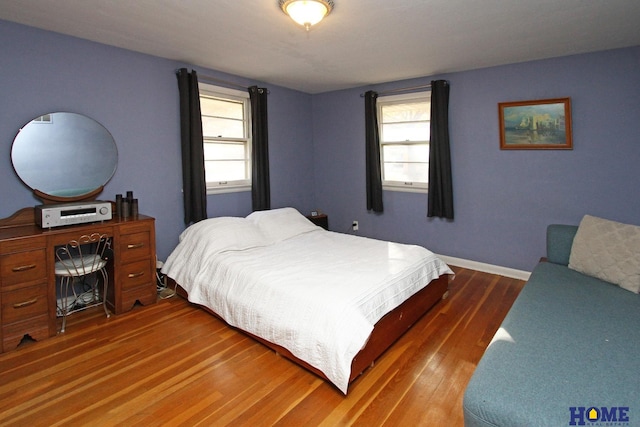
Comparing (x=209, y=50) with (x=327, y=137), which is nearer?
(x=209, y=50)

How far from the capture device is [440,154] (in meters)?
4.08

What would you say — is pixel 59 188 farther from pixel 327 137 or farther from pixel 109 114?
pixel 327 137

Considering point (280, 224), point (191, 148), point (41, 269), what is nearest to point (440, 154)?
point (280, 224)

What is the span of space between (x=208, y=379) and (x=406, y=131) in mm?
3699

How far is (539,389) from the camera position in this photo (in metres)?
1.37

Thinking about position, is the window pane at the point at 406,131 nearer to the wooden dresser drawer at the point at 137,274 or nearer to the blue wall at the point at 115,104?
the blue wall at the point at 115,104

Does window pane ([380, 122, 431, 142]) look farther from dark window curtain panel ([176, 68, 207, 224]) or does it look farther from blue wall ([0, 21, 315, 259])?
dark window curtain panel ([176, 68, 207, 224])

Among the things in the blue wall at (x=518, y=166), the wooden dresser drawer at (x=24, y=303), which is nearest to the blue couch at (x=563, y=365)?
the blue wall at (x=518, y=166)

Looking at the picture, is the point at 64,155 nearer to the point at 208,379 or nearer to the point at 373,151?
the point at 208,379

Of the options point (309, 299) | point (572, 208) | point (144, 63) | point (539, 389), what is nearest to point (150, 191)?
point (144, 63)

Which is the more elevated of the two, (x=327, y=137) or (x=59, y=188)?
(x=327, y=137)

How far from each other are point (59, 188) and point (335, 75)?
307 cm

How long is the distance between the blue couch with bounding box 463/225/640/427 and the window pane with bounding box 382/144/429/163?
2464mm

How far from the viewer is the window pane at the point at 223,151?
13.1 ft
